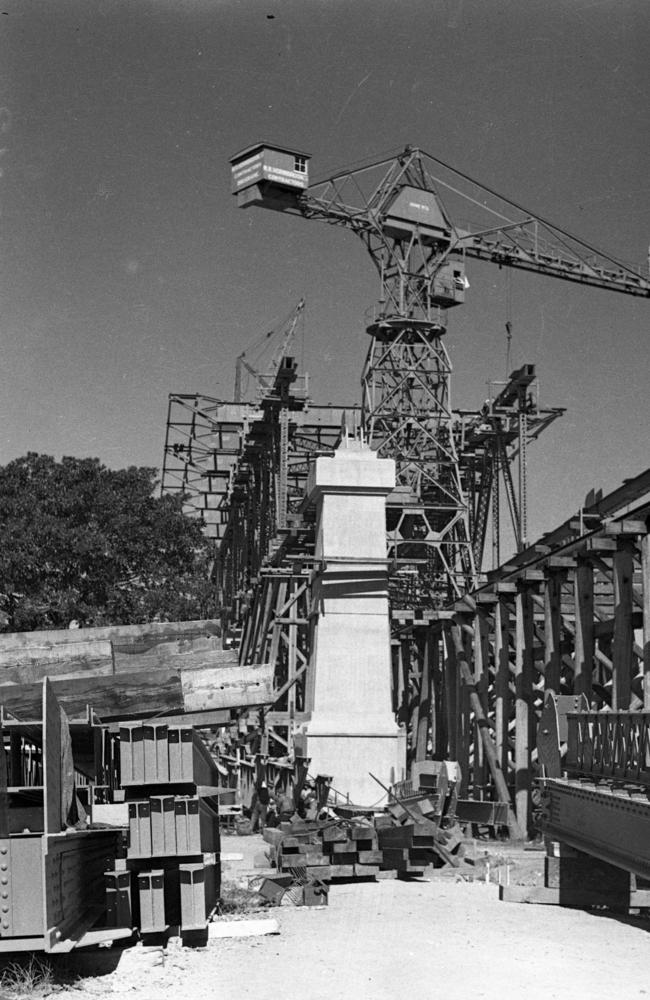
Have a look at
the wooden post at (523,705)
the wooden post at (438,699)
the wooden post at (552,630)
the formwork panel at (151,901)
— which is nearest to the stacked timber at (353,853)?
the wooden post at (552,630)

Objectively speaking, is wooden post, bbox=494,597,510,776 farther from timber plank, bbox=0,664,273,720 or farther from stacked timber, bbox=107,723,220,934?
stacked timber, bbox=107,723,220,934

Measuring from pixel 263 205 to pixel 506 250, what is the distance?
9.92 m

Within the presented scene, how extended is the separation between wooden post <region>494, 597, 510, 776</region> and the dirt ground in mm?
7564

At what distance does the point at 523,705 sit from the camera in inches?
715

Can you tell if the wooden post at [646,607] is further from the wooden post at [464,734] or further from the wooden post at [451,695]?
the wooden post at [451,695]

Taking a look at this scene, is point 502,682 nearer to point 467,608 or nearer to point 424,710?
point 467,608

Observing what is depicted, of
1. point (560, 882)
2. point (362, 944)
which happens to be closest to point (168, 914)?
point (362, 944)

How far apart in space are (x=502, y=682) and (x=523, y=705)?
1.51 meters

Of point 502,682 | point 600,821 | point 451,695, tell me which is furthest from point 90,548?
point 600,821

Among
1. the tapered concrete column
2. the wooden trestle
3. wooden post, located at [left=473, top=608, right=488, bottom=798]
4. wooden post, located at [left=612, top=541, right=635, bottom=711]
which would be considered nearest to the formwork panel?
the wooden trestle

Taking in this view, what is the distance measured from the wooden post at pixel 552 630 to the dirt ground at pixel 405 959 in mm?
5144

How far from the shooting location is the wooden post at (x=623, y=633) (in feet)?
45.2

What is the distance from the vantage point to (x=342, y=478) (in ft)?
75.1

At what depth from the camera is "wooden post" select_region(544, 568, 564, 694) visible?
1698cm
